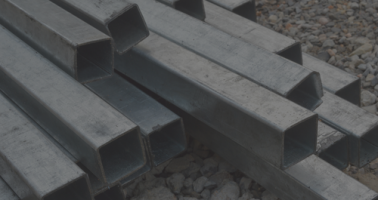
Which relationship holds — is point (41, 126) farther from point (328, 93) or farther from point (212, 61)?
point (328, 93)

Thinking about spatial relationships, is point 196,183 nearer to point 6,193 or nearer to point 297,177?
point 297,177

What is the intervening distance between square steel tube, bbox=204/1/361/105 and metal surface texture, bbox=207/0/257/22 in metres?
0.12

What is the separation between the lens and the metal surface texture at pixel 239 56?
2740 millimetres

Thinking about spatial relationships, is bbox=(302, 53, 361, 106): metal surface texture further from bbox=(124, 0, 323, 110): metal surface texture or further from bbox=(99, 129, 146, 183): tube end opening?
bbox=(99, 129, 146, 183): tube end opening

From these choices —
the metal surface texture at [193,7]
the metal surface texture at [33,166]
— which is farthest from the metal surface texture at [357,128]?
the metal surface texture at [33,166]

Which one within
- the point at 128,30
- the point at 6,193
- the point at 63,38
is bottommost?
the point at 6,193

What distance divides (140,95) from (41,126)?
26.6 inches

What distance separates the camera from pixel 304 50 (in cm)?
459

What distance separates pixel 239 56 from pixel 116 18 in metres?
0.83

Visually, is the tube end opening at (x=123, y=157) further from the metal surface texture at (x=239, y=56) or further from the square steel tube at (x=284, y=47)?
the square steel tube at (x=284, y=47)

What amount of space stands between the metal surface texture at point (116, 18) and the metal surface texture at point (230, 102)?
3.9 inches

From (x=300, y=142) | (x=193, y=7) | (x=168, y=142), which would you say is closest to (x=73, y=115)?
(x=168, y=142)

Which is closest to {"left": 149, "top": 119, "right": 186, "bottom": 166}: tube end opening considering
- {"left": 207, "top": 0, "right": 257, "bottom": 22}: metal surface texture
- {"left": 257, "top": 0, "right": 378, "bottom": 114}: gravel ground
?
{"left": 207, "top": 0, "right": 257, "bottom": 22}: metal surface texture

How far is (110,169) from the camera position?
8.61 feet
